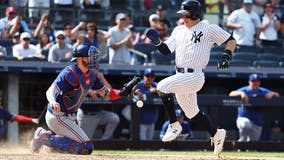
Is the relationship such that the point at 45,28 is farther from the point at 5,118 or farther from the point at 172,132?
the point at 172,132

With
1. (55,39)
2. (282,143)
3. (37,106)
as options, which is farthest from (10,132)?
(282,143)

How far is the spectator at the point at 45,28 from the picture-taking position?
13820mm

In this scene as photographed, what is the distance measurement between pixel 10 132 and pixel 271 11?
17.6 feet

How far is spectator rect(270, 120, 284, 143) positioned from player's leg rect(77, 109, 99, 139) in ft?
10.6

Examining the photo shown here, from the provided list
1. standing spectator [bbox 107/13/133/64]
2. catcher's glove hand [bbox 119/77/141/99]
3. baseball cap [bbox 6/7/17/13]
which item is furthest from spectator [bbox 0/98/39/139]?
catcher's glove hand [bbox 119/77/141/99]

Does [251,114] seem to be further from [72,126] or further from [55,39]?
[72,126]

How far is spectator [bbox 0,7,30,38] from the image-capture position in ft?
44.6

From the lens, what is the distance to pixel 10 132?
13.0 m

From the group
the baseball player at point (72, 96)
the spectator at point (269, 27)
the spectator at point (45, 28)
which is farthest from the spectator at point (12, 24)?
the baseball player at point (72, 96)

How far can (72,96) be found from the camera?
8.85 m

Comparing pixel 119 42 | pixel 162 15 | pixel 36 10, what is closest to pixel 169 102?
pixel 119 42

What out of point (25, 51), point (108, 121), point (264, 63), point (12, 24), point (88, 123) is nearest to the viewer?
point (88, 123)

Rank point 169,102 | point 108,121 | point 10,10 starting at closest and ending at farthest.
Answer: point 169,102 → point 108,121 → point 10,10

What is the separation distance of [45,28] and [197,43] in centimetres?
584
